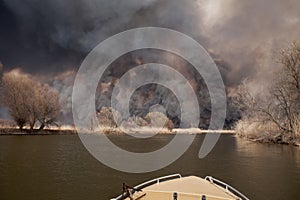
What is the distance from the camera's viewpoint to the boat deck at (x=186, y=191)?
629cm

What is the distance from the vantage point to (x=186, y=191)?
6.88m

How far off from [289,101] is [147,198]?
26197mm

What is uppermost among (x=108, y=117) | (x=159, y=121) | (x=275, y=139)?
(x=108, y=117)

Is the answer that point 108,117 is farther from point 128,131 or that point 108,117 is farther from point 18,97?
point 18,97

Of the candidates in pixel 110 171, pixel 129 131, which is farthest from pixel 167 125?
pixel 110 171

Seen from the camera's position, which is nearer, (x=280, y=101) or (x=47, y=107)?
(x=280, y=101)

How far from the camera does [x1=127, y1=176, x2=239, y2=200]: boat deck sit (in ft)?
20.6

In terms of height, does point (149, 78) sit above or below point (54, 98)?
above

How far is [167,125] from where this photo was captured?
2368 inches

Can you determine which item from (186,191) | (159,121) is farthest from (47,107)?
(186,191)

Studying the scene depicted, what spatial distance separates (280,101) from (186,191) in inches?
998

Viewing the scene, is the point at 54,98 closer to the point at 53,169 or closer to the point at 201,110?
the point at 53,169

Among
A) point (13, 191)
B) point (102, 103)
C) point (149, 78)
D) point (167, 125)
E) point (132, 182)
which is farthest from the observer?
point (149, 78)

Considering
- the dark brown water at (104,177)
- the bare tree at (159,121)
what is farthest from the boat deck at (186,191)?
the bare tree at (159,121)
